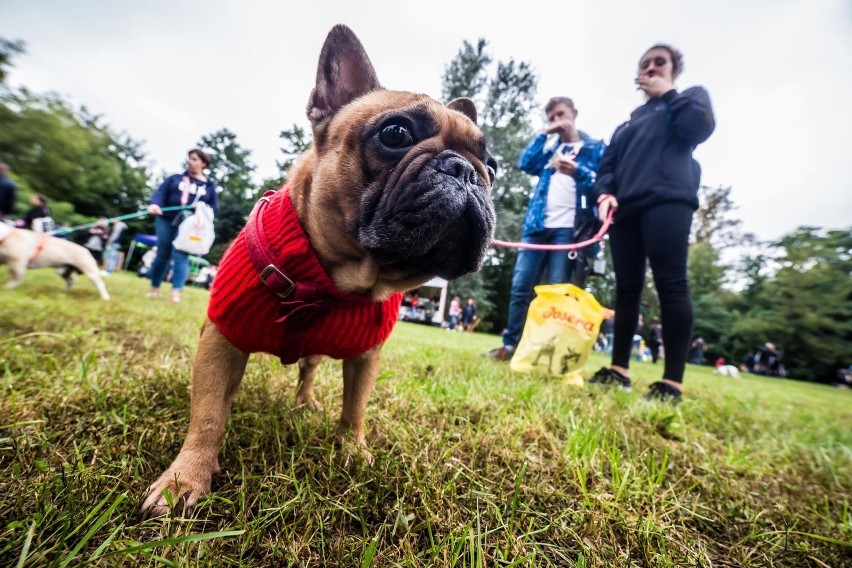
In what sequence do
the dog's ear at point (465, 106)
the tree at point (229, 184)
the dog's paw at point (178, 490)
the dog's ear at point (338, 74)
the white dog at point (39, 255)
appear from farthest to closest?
the tree at point (229, 184) < the white dog at point (39, 255) < the dog's ear at point (465, 106) < the dog's ear at point (338, 74) < the dog's paw at point (178, 490)

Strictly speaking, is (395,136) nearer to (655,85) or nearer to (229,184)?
(655,85)

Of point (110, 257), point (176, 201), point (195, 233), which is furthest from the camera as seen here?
point (110, 257)

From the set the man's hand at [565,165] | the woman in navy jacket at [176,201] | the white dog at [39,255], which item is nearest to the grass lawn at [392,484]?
the man's hand at [565,165]

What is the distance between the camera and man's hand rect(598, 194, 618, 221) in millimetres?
3348

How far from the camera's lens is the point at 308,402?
202cm

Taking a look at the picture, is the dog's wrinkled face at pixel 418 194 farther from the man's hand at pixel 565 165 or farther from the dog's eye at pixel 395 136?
the man's hand at pixel 565 165

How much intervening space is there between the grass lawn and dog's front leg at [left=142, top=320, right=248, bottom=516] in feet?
0.19

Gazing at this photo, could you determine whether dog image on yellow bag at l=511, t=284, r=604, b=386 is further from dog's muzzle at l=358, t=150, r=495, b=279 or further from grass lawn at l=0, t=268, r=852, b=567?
dog's muzzle at l=358, t=150, r=495, b=279

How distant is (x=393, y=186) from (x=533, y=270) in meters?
3.31

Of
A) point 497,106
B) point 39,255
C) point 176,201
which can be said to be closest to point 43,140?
point 176,201

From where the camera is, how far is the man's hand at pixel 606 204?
3348 millimetres

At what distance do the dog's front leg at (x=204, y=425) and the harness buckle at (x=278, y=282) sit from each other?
0.27 metres

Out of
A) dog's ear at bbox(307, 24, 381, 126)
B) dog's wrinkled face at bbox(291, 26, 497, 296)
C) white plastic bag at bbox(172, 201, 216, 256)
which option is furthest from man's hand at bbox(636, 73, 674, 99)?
white plastic bag at bbox(172, 201, 216, 256)

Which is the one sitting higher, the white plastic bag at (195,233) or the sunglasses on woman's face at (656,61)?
the sunglasses on woman's face at (656,61)
